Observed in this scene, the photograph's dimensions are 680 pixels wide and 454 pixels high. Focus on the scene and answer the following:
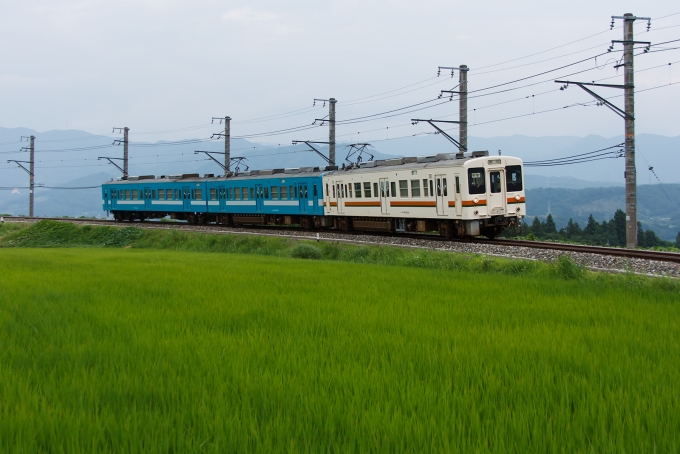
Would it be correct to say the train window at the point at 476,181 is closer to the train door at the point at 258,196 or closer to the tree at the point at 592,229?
the train door at the point at 258,196

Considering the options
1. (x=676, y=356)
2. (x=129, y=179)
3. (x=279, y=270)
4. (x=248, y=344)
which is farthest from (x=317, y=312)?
(x=129, y=179)

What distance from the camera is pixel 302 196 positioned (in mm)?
29672

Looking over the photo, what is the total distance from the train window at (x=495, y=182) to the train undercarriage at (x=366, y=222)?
997 mm

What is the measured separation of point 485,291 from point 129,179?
1490 inches

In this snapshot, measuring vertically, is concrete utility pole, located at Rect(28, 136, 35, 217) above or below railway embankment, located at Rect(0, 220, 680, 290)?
above

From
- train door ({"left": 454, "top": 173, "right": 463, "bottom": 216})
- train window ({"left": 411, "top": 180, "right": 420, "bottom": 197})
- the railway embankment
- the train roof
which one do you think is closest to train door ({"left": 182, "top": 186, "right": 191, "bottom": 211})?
the train roof

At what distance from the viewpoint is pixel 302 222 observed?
102 ft

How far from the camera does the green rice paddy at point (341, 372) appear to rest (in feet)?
11.0

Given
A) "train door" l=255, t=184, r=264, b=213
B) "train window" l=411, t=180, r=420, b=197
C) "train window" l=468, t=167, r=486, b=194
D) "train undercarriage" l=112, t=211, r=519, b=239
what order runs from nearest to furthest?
"train window" l=468, t=167, r=486, b=194
"train undercarriage" l=112, t=211, r=519, b=239
"train window" l=411, t=180, r=420, b=197
"train door" l=255, t=184, r=264, b=213

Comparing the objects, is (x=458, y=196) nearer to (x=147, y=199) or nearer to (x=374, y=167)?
(x=374, y=167)

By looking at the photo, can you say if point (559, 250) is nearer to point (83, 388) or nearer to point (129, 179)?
point (83, 388)

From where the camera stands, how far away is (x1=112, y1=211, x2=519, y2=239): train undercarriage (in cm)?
2105

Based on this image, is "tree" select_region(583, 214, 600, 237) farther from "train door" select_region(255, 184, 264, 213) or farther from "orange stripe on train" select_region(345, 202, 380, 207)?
"train door" select_region(255, 184, 264, 213)

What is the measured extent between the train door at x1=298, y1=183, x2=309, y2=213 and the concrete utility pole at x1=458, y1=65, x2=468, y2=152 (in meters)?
8.26
